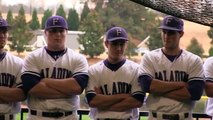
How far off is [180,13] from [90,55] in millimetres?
2452

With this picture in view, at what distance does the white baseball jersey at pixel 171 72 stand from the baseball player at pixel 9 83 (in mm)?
883

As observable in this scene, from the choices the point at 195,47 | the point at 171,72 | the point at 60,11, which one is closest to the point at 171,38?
the point at 171,72

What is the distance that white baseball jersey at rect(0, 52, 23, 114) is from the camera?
2.87 metres

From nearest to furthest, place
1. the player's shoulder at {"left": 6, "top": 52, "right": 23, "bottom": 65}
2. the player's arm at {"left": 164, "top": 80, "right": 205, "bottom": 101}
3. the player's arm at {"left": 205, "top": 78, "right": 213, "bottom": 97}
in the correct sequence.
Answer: the player's arm at {"left": 164, "top": 80, "right": 205, "bottom": 101} < the player's arm at {"left": 205, "top": 78, "right": 213, "bottom": 97} < the player's shoulder at {"left": 6, "top": 52, "right": 23, "bottom": 65}

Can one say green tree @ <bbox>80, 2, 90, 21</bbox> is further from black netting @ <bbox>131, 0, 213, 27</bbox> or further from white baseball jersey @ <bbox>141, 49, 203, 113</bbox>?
black netting @ <bbox>131, 0, 213, 27</bbox>

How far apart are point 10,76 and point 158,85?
1044mm

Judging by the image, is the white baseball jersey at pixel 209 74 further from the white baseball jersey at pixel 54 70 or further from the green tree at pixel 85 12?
the green tree at pixel 85 12

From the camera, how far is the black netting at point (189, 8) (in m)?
0.96

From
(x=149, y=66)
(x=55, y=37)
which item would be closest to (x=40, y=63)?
(x=55, y=37)

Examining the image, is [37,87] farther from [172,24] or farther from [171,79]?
[172,24]

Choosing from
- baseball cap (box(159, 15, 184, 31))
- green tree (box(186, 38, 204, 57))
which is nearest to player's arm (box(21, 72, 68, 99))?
baseball cap (box(159, 15, 184, 31))

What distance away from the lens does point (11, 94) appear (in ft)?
9.23

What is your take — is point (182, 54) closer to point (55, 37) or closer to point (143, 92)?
point (143, 92)

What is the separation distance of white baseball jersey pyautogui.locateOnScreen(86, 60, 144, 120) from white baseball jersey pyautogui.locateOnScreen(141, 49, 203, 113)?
0.36ft
